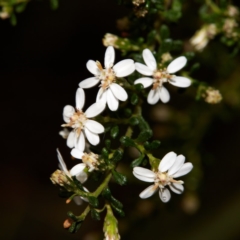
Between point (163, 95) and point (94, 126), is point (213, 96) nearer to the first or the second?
point (163, 95)

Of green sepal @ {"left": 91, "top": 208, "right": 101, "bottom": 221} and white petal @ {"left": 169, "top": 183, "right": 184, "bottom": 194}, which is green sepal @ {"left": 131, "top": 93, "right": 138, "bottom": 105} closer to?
white petal @ {"left": 169, "top": 183, "right": 184, "bottom": 194}

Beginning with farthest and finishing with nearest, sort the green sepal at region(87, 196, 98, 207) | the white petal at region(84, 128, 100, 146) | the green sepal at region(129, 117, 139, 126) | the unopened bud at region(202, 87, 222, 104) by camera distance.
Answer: the unopened bud at region(202, 87, 222, 104)
the green sepal at region(129, 117, 139, 126)
the white petal at region(84, 128, 100, 146)
the green sepal at region(87, 196, 98, 207)

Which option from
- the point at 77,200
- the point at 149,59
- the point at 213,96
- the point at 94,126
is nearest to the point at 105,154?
the point at 94,126

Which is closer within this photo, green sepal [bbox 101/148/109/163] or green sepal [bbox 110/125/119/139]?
green sepal [bbox 101/148/109/163]

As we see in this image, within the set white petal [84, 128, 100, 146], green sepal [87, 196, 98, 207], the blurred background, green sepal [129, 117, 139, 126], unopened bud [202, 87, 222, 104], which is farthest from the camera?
the blurred background

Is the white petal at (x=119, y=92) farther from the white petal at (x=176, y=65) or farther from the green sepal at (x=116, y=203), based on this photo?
the green sepal at (x=116, y=203)

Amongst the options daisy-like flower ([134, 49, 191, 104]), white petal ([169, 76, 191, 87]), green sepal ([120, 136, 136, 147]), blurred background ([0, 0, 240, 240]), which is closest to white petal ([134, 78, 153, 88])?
daisy-like flower ([134, 49, 191, 104])

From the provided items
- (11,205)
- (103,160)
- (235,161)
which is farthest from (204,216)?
(103,160)
